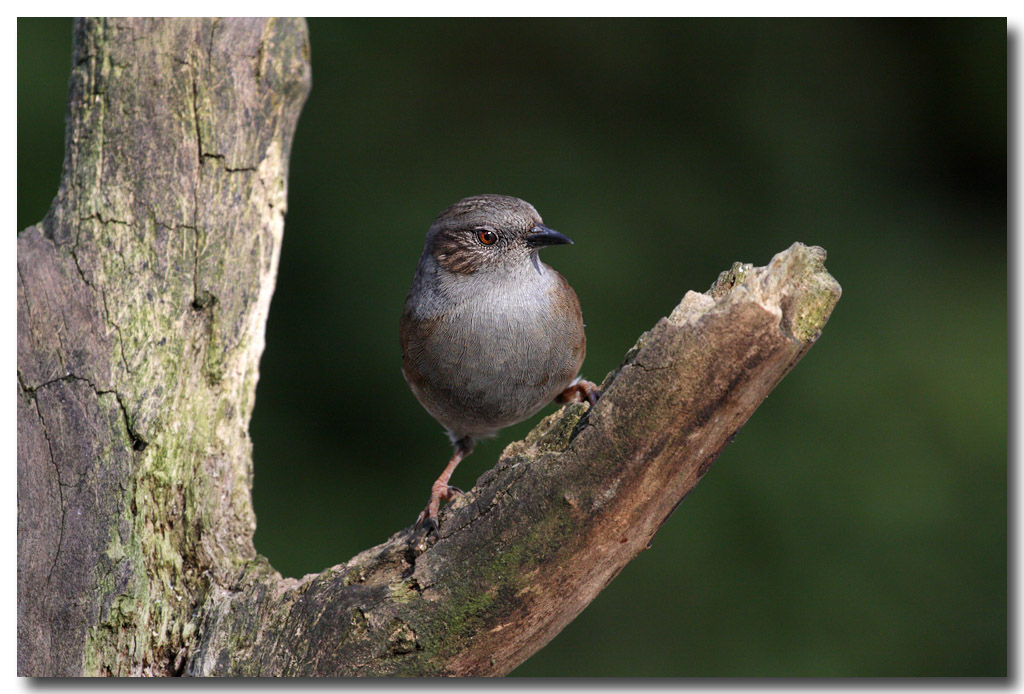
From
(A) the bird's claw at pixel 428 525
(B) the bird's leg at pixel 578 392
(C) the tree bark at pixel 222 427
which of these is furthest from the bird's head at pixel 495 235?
(A) the bird's claw at pixel 428 525

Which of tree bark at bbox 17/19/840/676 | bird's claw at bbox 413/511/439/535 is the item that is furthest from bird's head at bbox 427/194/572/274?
bird's claw at bbox 413/511/439/535

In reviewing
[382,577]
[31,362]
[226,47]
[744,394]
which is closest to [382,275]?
[226,47]

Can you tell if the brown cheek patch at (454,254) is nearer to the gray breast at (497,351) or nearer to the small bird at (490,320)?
the small bird at (490,320)

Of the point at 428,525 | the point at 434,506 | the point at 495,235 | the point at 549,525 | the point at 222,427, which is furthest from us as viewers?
the point at 495,235

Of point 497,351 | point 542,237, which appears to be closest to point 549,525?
point 497,351

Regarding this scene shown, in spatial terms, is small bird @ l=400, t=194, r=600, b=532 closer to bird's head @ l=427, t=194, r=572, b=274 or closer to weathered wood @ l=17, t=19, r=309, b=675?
bird's head @ l=427, t=194, r=572, b=274

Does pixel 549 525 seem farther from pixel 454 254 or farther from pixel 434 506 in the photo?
pixel 454 254
